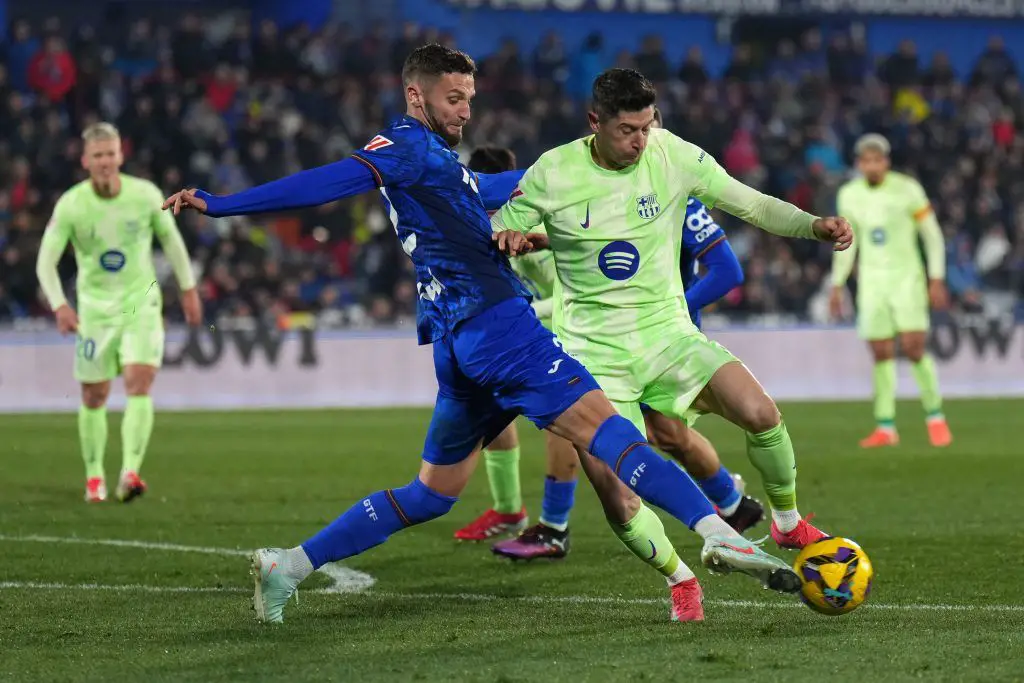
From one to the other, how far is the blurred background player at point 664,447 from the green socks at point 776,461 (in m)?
1.21

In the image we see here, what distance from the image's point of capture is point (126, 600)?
650cm

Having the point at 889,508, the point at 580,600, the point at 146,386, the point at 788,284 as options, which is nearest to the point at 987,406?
the point at 788,284

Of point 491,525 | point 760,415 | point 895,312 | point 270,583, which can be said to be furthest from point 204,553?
point 895,312

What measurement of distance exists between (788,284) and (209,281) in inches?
292

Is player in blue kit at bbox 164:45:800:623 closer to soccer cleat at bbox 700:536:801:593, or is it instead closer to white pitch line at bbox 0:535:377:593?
soccer cleat at bbox 700:536:801:593

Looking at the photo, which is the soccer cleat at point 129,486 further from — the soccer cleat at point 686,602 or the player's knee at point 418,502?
the soccer cleat at point 686,602

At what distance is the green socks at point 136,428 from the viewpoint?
34.3ft

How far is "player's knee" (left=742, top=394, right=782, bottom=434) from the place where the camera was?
20.3 ft

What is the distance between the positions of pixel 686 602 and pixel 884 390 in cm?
873

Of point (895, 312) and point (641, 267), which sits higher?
point (641, 267)

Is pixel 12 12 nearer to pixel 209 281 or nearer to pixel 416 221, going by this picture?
pixel 209 281

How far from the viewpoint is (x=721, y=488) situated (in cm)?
794

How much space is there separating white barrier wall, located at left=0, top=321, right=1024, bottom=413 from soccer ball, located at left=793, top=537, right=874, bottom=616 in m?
14.0

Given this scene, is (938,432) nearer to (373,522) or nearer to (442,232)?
(373,522)
